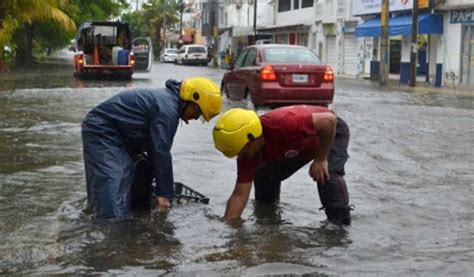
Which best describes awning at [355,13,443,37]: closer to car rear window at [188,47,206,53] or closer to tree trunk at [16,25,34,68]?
tree trunk at [16,25,34,68]

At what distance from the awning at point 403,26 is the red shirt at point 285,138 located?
2738 centimetres

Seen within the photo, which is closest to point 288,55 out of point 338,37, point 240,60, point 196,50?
point 240,60

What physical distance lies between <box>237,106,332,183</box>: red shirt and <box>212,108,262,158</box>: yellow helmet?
146mm

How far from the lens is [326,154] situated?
19.0 ft

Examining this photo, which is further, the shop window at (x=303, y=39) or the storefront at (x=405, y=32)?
the shop window at (x=303, y=39)

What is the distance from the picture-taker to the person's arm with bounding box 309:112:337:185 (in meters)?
5.63

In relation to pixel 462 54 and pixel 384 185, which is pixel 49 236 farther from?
pixel 462 54

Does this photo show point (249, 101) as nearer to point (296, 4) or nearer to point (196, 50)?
point (296, 4)

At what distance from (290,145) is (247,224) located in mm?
833

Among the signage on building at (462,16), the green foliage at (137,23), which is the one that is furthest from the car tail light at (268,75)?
the green foliage at (137,23)

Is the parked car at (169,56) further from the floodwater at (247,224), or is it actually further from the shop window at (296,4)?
the floodwater at (247,224)

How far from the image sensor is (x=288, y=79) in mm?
15742

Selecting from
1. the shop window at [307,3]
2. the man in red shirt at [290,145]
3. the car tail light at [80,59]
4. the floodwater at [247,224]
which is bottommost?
the floodwater at [247,224]

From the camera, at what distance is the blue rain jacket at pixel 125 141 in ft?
19.0
